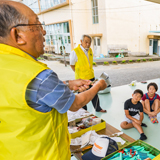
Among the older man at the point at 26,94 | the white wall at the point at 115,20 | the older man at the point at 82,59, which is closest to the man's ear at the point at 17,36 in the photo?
the older man at the point at 26,94

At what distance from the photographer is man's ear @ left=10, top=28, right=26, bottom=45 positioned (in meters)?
0.63

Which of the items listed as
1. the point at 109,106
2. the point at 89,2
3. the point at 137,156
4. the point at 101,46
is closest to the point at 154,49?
the point at 101,46

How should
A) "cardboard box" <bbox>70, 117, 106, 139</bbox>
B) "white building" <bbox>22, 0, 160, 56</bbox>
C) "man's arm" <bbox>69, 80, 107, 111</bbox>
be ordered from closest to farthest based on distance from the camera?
"man's arm" <bbox>69, 80, 107, 111</bbox>
"cardboard box" <bbox>70, 117, 106, 139</bbox>
"white building" <bbox>22, 0, 160, 56</bbox>

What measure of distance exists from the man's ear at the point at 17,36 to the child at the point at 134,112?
6.78ft

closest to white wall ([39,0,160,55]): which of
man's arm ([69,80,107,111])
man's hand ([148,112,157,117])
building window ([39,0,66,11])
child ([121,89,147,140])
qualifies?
building window ([39,0,66,11])

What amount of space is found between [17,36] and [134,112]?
2.25 meters

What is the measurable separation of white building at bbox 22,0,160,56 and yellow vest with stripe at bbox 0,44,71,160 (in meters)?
11.1

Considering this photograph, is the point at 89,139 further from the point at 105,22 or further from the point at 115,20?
the point at 115,20

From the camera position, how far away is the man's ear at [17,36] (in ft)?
2.08

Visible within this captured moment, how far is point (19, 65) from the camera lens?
0.57 meters

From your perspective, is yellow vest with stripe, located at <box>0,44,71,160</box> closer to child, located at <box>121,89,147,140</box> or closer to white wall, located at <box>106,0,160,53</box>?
child, located at <box>121,89,147,140</box>

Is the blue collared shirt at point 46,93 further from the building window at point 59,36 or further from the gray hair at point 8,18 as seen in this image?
the building window at point 59,36

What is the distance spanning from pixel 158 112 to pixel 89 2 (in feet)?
36.8

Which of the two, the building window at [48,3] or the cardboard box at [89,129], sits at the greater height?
the building window at [48,3]
